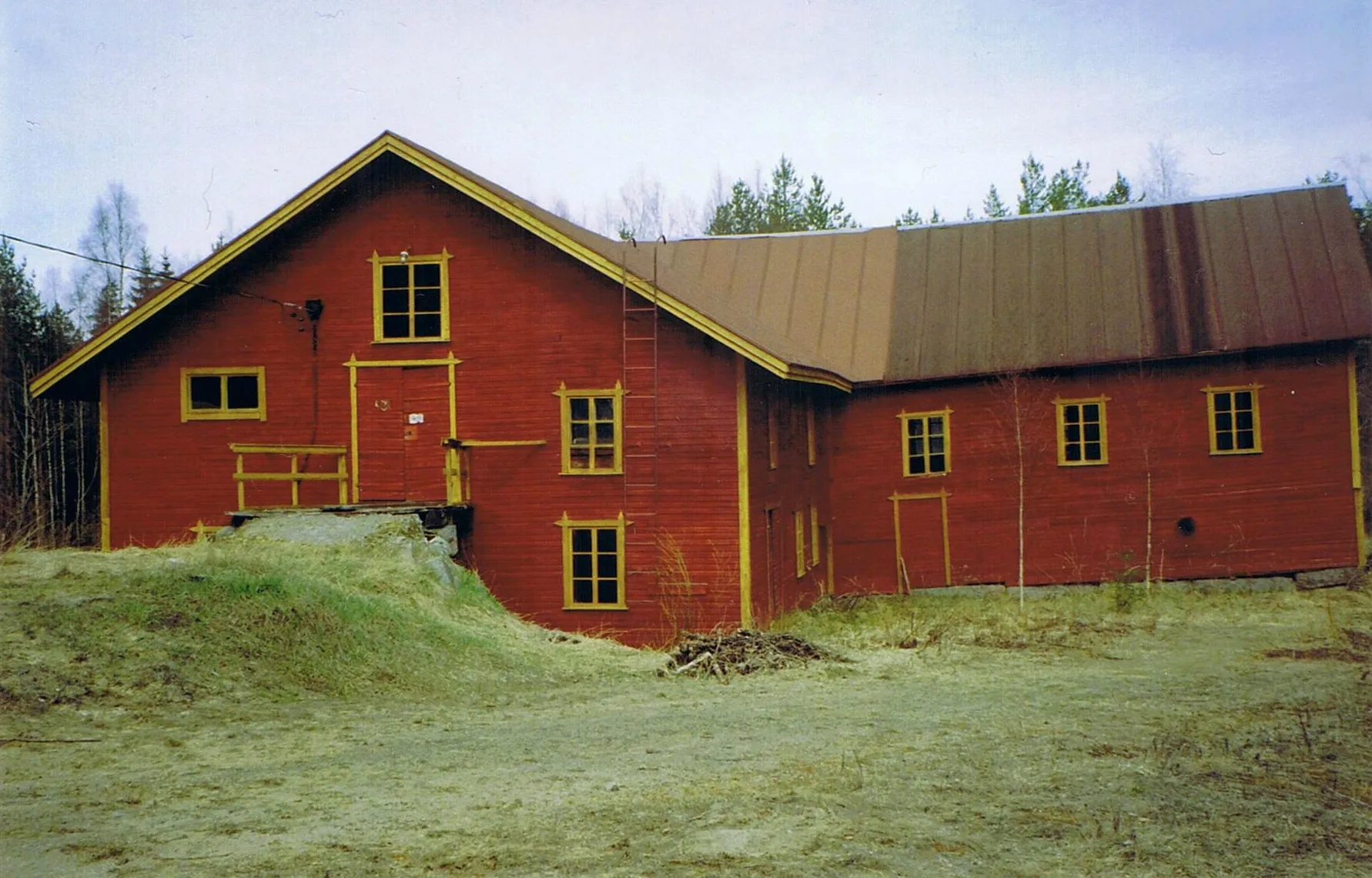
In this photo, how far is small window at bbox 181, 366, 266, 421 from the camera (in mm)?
22922

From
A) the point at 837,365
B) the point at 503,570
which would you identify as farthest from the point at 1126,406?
the point at 503,570

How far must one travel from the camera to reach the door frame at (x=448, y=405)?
21.5 metres

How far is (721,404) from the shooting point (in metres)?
21.2

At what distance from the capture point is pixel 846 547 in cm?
2825

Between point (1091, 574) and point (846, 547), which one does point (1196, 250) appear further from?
point (846, 547)

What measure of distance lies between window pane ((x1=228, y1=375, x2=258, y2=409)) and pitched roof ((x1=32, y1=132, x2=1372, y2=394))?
67.9 inches

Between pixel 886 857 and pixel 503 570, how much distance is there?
14.9 m

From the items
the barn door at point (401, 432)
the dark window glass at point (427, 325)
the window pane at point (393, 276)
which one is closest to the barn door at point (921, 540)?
Answer: the barn door at point (401, 432)

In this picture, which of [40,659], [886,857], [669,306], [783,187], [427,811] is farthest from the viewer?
[783,187]

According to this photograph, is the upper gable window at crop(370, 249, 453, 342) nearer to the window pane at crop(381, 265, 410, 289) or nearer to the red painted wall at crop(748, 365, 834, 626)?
the window pane at crop(381, 265, 410, 289)

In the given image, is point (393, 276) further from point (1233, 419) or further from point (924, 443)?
point (1233, 419)

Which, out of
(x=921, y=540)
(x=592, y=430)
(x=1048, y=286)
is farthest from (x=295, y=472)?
(x=1048, y=286)

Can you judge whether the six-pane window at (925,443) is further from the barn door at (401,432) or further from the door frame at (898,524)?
the barn door at (401,432)

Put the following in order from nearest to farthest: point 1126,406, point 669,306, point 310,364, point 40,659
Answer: point 40,659 → point 669,306 → point 310,364 → point 1126,406
